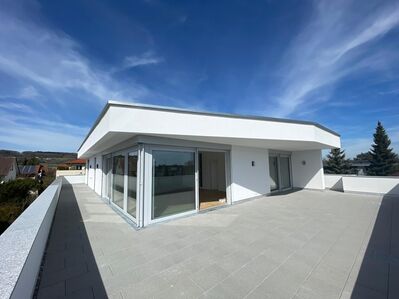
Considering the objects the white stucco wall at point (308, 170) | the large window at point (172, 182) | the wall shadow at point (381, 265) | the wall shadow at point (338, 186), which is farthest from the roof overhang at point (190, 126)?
→ the wall shadow at point (338, 186)

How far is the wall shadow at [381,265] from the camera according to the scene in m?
2.24

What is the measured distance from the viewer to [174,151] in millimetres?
5367

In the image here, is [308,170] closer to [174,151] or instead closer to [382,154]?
[174,151]

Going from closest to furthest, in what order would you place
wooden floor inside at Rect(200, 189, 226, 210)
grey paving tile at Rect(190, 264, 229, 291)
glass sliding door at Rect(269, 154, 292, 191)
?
grey paving tile at Rect(190, 264, 229, 291) < wooden floor inside at Rect(200, 189, 226, 210) < glass sliding door at Rect(269, 154, 292, 191)

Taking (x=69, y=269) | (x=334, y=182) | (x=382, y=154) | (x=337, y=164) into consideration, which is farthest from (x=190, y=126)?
(x=382, y=154)

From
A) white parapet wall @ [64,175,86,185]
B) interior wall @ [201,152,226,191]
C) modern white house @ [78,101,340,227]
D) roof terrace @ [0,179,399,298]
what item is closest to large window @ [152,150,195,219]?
modern white house @ [78,101,340,227]

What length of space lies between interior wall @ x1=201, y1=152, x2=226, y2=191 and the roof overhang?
482 cm

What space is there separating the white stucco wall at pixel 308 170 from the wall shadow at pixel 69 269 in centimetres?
1095

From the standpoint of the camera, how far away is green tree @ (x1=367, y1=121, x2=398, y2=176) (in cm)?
2902

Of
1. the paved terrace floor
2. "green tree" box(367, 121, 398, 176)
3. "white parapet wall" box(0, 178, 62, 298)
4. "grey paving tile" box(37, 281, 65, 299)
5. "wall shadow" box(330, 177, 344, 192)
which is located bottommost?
the paved terrace floor

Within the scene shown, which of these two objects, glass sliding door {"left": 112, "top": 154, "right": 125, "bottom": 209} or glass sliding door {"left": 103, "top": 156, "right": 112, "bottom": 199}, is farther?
glass sliding door {"left": 103, "top": 156, "right": 112, "bottom": 199}

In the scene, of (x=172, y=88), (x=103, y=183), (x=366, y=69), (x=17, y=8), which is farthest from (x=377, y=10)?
(x=103, y=183)

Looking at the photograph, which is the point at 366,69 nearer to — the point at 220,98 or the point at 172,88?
the point at 220,98

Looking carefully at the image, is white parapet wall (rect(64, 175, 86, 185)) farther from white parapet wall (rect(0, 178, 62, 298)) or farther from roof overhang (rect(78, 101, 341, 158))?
white parapet wall (rect(0, 178, 62, 298))
